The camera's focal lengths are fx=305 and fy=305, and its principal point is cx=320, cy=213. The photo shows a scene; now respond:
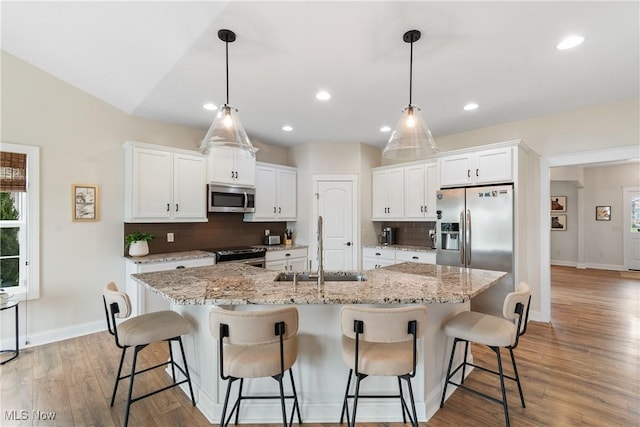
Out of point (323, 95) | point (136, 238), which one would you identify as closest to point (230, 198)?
point (136, 238)

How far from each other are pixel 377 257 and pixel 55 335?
14.2 ft

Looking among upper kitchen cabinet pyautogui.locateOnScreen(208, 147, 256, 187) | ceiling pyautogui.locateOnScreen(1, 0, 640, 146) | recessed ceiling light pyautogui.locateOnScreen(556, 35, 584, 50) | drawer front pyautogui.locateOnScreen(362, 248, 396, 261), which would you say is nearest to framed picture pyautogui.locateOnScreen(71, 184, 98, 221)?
ceiling pyautogui.locateOnScreen(1, 0, 640, 146)

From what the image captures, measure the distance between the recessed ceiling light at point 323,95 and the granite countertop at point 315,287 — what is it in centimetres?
202

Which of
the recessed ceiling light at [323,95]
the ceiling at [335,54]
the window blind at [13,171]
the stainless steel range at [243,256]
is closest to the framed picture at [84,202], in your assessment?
the window blind at [13,171]

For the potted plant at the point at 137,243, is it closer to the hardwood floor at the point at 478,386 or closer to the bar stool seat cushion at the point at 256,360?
the hardwood floor at the point at 478,386

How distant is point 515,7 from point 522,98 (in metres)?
1.77

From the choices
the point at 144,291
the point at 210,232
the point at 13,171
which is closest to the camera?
the point at 13,171

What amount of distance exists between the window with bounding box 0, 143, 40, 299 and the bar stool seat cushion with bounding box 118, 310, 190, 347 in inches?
81.6

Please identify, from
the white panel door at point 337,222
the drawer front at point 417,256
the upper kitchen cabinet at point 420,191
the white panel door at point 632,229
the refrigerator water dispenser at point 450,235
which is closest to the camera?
the refrigerator water dispenser at point 450,235

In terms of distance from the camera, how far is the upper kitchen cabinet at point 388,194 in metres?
5.14

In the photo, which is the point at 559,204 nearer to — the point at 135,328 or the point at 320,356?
the point at 320,356

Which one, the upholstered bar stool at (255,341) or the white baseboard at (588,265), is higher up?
the upholstered bar stool at (255,341)

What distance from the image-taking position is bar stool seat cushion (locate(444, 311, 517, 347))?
2.06 metres

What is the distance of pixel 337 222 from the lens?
529cm
